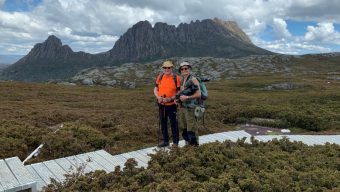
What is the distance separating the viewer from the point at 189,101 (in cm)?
1298

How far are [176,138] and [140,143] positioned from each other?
13.3 feet

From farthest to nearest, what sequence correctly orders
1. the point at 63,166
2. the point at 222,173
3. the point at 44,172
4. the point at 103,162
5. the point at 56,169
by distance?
the point at 103,162, the point at 63,166, the point at 56,169, the point at 44,172, the point at 222,173

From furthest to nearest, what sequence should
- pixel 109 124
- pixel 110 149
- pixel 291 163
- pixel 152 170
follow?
pixel 109 124 < pixel 110 149 < pixel 291 163 < pixel 152 170

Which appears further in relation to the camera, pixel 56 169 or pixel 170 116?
pixel 170 116

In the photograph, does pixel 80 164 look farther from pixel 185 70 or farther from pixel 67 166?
pixel 185 70

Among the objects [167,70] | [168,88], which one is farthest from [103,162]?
[167,70]

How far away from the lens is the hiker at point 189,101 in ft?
41.6

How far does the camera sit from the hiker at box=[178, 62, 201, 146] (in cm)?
1268

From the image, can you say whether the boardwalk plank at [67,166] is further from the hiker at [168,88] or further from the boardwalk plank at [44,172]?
the hiker at [168,88]

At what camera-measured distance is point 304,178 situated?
1000 cm

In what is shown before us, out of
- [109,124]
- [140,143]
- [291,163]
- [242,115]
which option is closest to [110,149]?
[140,143]

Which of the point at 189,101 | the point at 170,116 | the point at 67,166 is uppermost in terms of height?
the point at 189,101

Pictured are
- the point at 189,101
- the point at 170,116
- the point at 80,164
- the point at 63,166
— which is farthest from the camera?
the point at 170,116

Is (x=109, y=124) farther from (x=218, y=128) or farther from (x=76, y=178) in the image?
(x=76, y=178)
